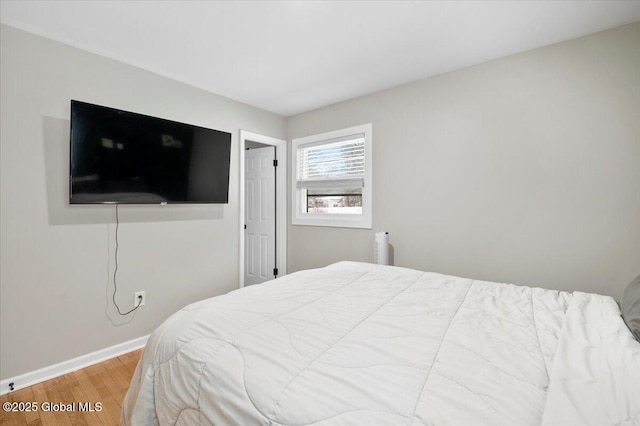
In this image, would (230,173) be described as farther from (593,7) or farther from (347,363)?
(593,7)

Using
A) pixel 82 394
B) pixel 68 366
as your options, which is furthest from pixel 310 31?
pixel 68 366

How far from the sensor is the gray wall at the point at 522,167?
1939 millimetres

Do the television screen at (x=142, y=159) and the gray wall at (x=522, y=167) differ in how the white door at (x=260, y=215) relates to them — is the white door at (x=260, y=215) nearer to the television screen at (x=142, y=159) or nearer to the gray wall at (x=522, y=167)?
the television screen at (x=142, y=159)

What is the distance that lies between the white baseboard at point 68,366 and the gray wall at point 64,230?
4 centimetres

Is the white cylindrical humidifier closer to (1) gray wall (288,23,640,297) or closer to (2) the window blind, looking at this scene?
(1) gray wall (288,23,640,297)

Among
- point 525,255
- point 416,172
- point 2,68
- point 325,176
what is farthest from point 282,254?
point 2,68

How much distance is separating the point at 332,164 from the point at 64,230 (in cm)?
258

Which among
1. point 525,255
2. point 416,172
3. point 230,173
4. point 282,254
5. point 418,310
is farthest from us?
point 282,254

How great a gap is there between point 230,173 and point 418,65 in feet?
7.22

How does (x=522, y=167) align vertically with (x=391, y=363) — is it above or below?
above

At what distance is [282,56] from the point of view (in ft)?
7.71

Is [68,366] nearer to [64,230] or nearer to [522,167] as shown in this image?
[64,230]

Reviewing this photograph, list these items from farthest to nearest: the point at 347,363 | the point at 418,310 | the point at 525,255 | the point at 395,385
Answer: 1. the point at 525,255
2. the point at 418,310
3. the point at 347,363
4. the point at 395,385

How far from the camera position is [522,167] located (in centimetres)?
225
